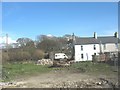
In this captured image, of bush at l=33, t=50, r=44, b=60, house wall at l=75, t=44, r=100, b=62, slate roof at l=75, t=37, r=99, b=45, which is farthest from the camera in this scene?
slate roof at l=75, t=37, r=99, b=45

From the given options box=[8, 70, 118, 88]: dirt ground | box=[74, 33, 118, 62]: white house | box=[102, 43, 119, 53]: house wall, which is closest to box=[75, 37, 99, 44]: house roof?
box=[74, 33, 118, 62]: white house

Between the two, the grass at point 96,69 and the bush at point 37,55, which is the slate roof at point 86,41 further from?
the grass at point 96,69

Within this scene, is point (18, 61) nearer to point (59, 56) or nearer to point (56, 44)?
point (59, 56)

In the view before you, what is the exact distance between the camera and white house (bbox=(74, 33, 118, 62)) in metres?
22.3

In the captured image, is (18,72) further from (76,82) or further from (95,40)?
(95,40)

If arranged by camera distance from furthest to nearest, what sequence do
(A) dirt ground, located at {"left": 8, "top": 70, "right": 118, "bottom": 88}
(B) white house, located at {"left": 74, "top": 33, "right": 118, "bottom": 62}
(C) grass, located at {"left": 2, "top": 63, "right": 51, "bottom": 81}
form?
(B) white house, located at {"left": 74, "top": 33, "right": 118, "bottom": 62} < (C) grass, located at {"left": 2, "top": 63, "right": 51, "bottom": 81} < (A) dirt ground, located at {"left": 8, "top": 70, "right": 118, "bottom": 88}

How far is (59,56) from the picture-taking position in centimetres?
2395

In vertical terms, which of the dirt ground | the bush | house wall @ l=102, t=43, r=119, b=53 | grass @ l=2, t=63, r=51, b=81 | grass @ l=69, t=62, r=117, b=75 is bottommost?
the dirt ground

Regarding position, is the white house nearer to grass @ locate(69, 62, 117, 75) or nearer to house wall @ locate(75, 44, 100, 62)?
house wall @ locate(75, 44, 100, 62)

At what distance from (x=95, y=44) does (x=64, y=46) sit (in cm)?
484

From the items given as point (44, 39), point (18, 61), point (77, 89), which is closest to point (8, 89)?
point (77, 89)

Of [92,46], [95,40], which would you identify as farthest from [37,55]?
[95,40]

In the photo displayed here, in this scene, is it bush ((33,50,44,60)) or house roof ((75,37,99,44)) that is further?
house roof ((75,37,99,44))

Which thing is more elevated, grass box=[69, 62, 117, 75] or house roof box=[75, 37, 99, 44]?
house roof box=[75, 37, 99, 44]
